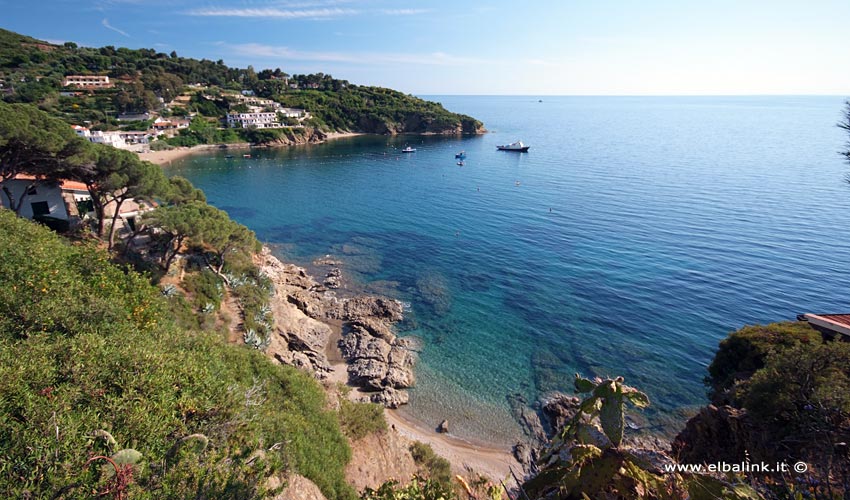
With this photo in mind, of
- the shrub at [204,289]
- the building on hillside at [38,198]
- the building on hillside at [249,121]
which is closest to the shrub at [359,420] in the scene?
the shrub at [204,289]

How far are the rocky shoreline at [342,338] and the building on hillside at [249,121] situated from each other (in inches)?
3873

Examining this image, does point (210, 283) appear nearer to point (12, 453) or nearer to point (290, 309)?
point (290, 309)

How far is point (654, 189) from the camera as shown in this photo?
56.1m

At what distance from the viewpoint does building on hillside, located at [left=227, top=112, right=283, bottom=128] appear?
371ft

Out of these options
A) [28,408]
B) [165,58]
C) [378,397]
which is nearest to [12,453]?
[28,408]

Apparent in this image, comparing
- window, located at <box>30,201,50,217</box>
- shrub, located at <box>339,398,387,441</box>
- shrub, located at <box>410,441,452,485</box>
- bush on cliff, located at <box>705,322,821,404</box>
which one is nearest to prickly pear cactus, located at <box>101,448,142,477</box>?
shrub, located at <box>339,398,387,441</box>

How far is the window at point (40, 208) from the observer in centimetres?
2236

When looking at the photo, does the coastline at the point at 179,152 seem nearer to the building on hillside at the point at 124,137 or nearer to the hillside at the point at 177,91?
the building on hillside at the point at 124,137

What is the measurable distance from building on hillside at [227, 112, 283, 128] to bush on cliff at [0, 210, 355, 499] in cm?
11397

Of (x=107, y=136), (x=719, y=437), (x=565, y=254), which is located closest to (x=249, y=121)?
(x=107, y=136)

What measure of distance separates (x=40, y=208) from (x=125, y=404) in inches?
927

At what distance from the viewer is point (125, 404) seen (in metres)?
7.19

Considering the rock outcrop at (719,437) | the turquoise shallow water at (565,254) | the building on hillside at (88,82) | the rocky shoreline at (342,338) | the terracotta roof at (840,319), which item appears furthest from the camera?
the building on hillside at (88,82)

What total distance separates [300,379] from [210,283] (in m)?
11.9
